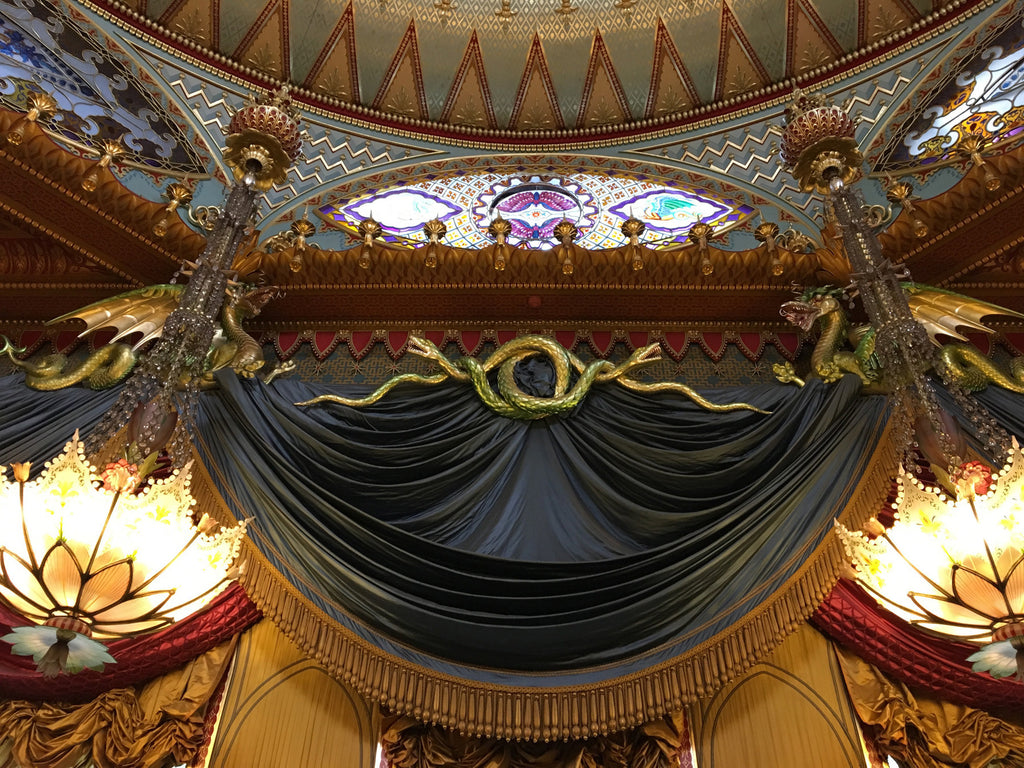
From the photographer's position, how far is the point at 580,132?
282 inches

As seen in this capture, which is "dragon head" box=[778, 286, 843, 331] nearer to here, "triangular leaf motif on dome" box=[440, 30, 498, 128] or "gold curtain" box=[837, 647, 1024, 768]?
"gold curtain" box=[837, 647, 1024, 768]

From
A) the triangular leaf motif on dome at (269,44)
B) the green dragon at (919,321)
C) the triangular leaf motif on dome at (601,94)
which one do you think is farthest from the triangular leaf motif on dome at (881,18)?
the triangular leaf motif on dome at (269,44)

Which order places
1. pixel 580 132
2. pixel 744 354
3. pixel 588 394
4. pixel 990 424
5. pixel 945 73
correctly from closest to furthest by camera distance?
1. pixel 990 424
2. pixel 588 394
3. pixel 744 354
4. pixel 945 73
5. pixel 580 132

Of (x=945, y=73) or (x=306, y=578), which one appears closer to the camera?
(x=306, y=578)

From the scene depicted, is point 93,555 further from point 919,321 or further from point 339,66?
point 339,66

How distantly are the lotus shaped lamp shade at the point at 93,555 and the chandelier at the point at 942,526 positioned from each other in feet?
8.31

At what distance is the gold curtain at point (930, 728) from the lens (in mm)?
3484

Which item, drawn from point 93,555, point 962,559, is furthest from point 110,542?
point 962,559

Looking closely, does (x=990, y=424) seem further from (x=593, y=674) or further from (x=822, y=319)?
(x=593, y=674)

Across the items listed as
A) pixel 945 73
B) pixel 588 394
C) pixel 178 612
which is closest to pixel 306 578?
pixel 178 612

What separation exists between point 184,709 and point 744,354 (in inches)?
142

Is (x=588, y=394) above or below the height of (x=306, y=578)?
above

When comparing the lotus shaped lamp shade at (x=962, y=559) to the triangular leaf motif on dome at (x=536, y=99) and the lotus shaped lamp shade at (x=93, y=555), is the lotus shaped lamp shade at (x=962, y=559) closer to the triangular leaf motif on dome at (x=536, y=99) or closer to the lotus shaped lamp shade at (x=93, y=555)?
the lotus shaped lamp shade at (x=93, y=555)

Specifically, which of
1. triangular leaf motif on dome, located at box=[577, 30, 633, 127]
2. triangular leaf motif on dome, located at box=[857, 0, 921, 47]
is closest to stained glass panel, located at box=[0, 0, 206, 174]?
triangular leaf motif on dome, located at box=[577, 30, 633, 127]
